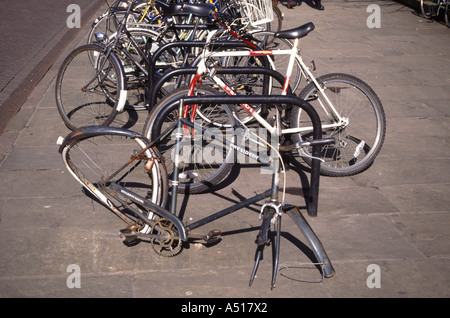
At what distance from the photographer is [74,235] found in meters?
4.30

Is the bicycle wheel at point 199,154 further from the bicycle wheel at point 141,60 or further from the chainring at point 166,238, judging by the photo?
the bicycle wheel at point 141,60

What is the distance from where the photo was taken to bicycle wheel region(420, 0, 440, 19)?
1169 cm

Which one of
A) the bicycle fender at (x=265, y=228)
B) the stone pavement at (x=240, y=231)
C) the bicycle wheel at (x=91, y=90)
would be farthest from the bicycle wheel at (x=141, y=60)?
the bicycle fender at (x=265, y=228)

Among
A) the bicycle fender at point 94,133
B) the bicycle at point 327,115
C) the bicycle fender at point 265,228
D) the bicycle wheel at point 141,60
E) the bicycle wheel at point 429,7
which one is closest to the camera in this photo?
the bicycle fender at point 265,228

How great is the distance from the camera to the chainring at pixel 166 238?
4.01 m

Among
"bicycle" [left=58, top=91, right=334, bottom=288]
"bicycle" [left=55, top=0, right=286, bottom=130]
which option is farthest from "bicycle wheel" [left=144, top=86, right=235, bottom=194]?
"bicycle" [left=55, top=0, right=286, bottom=130]

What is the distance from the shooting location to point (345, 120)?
5230 millimetres

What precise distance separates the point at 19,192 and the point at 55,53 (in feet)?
16.4

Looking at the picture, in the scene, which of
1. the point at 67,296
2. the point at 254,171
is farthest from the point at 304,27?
the point at 67,296

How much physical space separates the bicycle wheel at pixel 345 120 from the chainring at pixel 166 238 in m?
1.56

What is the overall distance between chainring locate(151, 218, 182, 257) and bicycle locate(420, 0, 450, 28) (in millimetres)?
8933

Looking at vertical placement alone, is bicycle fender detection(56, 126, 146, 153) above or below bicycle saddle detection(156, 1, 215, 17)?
below

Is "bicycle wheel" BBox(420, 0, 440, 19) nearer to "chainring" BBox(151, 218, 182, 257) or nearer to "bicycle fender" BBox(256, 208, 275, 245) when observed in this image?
"bicycle fender" BBox(256, 208, 275, 245)
